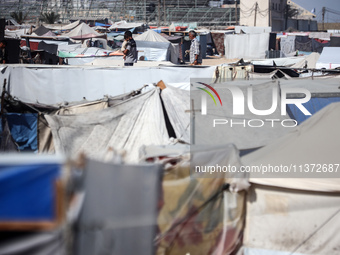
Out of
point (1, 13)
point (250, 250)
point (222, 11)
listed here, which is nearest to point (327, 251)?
point (250, 250)

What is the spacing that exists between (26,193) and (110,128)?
14.9 feet

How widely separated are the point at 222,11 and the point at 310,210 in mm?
52079

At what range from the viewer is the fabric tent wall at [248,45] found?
28.1 meters

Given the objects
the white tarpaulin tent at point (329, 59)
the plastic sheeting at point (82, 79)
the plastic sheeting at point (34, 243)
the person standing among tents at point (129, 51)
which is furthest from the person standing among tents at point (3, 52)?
the plastic sheeting at point (34, 243)

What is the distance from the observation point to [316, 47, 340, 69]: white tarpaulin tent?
14.0 m

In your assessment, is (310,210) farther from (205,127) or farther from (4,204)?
(4,204)

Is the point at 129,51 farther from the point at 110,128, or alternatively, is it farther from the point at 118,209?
the point at 118,209

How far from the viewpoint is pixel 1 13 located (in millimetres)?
57312

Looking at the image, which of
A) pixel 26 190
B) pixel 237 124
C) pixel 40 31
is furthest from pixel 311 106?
pixel 40 31

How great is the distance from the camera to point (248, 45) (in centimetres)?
2855

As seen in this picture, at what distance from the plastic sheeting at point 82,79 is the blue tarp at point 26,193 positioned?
7.73 m

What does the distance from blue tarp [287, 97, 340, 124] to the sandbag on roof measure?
8.21 feet

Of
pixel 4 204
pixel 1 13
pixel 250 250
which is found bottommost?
pixel 250 250

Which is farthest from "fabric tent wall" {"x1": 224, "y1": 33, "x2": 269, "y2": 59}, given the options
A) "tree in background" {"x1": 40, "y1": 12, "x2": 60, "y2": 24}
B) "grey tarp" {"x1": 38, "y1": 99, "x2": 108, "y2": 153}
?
"tree in background" {"x1": 40, "y1": 12, "x2": 60, "y2": 24}
